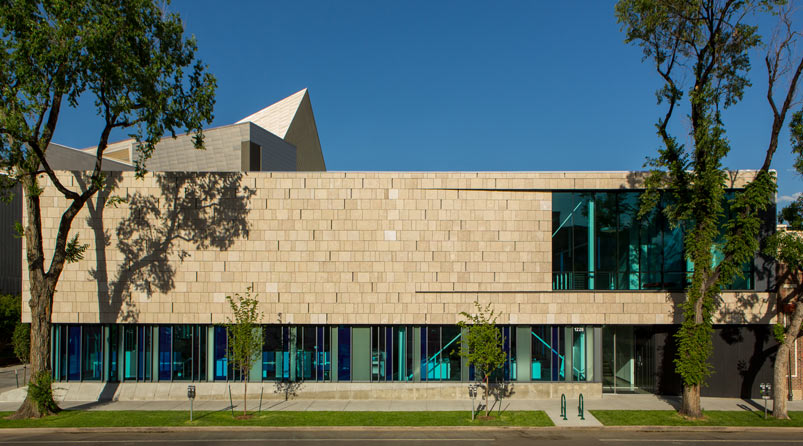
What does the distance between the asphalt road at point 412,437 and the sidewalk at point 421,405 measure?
128 inches

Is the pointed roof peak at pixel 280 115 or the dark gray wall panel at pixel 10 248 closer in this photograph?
the dark gray wall panel at pixel 10 248

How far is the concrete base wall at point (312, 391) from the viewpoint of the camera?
91.4 ft

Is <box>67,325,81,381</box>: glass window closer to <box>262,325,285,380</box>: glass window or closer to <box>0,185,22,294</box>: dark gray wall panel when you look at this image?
<box>262,325,285,380</box>: glass window

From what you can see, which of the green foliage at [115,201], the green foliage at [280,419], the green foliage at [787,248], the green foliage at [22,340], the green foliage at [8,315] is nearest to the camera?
the green foliage at [280,419]

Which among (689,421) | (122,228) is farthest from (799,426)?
(122,228)

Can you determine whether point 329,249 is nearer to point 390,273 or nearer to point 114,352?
point 390,273

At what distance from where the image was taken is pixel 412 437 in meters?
21.0

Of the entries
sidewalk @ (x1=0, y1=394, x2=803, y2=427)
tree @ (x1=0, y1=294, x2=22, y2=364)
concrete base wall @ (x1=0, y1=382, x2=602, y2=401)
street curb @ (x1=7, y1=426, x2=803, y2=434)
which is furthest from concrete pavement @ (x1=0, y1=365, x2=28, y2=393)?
street curb @ (x1=7, y1=426, x2=803, y2=434)

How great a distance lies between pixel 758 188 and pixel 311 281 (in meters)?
19.4

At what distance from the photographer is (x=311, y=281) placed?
27.9 meters

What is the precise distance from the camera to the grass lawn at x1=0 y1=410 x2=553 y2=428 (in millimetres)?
22562

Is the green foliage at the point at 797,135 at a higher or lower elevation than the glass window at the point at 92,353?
higher

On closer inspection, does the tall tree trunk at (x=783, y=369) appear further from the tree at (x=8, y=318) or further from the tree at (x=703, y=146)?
the tree at (x=8, y=318)

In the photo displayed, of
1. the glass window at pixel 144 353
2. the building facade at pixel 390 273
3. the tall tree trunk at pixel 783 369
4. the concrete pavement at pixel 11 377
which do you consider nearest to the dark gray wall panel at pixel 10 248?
the concrete pavement at pixel 11 377
